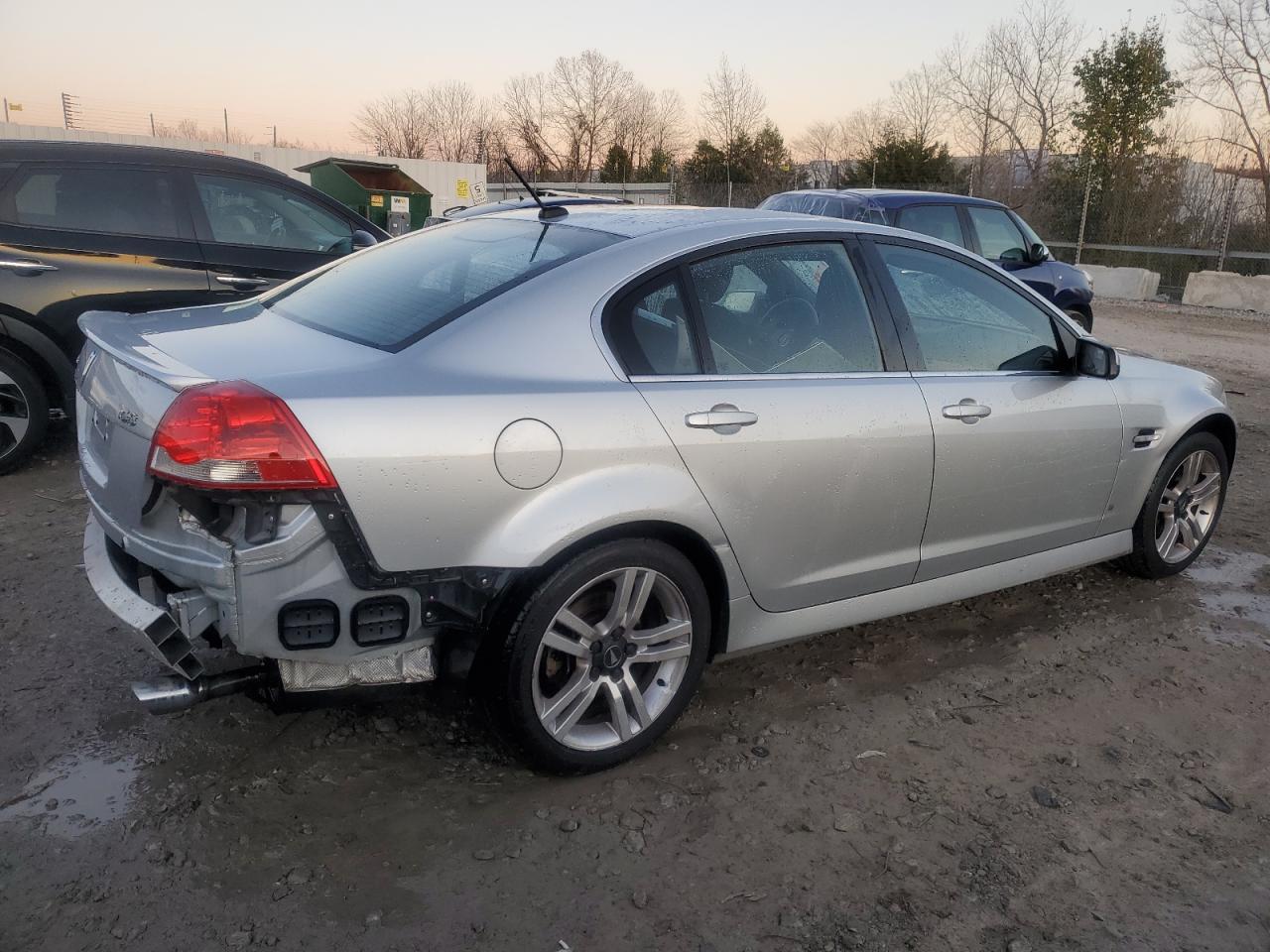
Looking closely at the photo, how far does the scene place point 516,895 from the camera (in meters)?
2.39

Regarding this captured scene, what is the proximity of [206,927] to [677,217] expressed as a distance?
8.09ft

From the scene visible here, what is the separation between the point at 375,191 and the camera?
18281mm

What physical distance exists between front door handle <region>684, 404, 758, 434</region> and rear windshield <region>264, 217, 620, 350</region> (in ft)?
1.98

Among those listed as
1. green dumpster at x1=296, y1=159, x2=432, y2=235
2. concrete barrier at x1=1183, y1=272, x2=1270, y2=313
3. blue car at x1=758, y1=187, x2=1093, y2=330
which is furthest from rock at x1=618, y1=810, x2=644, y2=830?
concrete barrier at x1=1183, y1=272, x2=1270, y2=313

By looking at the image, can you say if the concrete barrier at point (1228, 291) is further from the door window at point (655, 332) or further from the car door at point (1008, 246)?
the door window at point (655, 332)

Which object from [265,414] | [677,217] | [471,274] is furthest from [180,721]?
[677,217]

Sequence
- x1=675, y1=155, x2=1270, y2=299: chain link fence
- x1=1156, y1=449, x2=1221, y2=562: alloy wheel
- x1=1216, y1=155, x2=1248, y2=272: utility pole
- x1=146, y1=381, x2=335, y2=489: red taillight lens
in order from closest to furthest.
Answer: x1=146, y1=381, x2=335, y2=489: red taillight lens, x1=1156, y1=449, x2=1221, y2=562: alloy wheel, x1=1216, y1=155, x2=1248, y2=272: utility pole, x1=675, y1=155, x2=1270, y2=299: chain link fence

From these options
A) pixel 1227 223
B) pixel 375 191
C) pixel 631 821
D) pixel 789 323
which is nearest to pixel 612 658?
pixel 631 821

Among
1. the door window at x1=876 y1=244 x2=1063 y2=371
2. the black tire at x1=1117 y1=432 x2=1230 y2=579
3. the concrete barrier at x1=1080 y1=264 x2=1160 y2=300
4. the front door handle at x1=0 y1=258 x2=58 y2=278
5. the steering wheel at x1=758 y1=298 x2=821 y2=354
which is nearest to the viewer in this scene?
the steering wheel at x1=758 y1=298 x2=821 y2=354

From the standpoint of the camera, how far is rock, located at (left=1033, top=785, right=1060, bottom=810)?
9.36 ft

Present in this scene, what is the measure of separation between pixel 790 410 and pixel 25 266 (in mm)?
4488

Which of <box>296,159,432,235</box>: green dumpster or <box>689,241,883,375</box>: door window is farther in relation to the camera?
<box>296,159,432,235</box>: green dumpster

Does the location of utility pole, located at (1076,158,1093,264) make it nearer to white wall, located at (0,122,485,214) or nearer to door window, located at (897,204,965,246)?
door window, located at (897,204,965,246)

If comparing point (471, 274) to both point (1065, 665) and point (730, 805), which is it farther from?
point (1065, 665)
